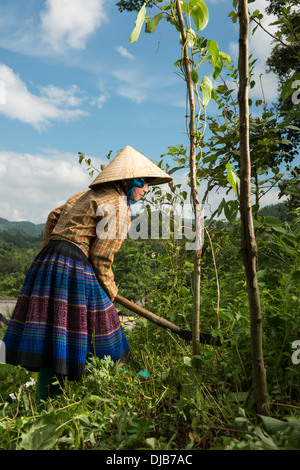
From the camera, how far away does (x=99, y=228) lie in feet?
7.18

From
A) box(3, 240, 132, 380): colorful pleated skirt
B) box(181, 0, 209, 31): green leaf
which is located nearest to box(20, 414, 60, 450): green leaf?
box(3, 240, 132, 380): colorful pleated skirt

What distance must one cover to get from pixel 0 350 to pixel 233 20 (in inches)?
94.9

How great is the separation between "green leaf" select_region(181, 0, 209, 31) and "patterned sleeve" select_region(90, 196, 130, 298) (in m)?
1.04

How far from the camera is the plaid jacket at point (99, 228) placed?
7.12ft

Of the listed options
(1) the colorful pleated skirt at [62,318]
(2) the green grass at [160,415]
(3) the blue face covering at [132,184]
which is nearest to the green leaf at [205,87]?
(3) the blue face covering at [132,184]

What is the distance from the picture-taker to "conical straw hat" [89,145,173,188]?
2.27 meters

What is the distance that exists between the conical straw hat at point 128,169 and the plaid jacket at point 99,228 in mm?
107

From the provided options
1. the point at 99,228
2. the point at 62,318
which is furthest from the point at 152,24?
the point at 62,318

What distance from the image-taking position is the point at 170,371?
6.25ft

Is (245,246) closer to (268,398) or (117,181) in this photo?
(268,398)

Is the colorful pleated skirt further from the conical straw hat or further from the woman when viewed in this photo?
the conical straw hat

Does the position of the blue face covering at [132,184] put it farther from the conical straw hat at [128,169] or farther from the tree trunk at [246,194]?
the tree trunk at [246,194]

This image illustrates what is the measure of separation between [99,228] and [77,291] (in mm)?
393
